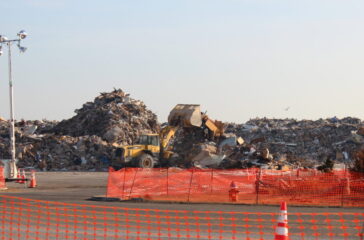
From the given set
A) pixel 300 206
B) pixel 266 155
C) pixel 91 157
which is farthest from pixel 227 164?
pixel 300 206

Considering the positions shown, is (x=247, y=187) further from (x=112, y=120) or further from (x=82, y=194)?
(x=112, y=120)

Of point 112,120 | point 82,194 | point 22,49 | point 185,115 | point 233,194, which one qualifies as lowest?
point 82,194

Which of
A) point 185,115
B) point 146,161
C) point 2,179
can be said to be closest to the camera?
point 2,179

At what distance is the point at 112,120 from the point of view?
55.4 m

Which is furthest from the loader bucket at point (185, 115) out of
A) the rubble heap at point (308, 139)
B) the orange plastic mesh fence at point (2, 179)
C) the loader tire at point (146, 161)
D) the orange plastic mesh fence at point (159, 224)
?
the orange plastic mesh fence at point (159, 224)

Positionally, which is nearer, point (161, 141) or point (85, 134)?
point (161, 141)

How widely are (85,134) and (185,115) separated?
48.9 feet

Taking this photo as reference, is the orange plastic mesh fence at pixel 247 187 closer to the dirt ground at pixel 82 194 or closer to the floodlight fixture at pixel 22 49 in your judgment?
the dirt ground at pixel 82 194

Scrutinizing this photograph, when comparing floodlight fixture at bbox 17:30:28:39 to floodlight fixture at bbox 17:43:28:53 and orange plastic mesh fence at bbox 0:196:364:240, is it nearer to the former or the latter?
floodlight fixture at bbox 17:43:28:53

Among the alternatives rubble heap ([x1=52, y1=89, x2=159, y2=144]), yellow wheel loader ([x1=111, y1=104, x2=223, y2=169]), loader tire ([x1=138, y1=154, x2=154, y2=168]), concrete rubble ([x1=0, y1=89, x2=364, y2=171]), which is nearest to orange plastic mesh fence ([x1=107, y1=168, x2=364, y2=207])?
concrete rubble ([x1=0, y1=89, x2=364, y2=171])

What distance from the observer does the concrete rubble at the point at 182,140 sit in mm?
43812

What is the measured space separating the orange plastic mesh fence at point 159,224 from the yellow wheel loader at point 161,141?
19.9m

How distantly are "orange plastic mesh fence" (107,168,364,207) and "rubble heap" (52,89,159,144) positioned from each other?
27847 millimetres

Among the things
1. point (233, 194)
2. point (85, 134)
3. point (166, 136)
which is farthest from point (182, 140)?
point (233, 194)
